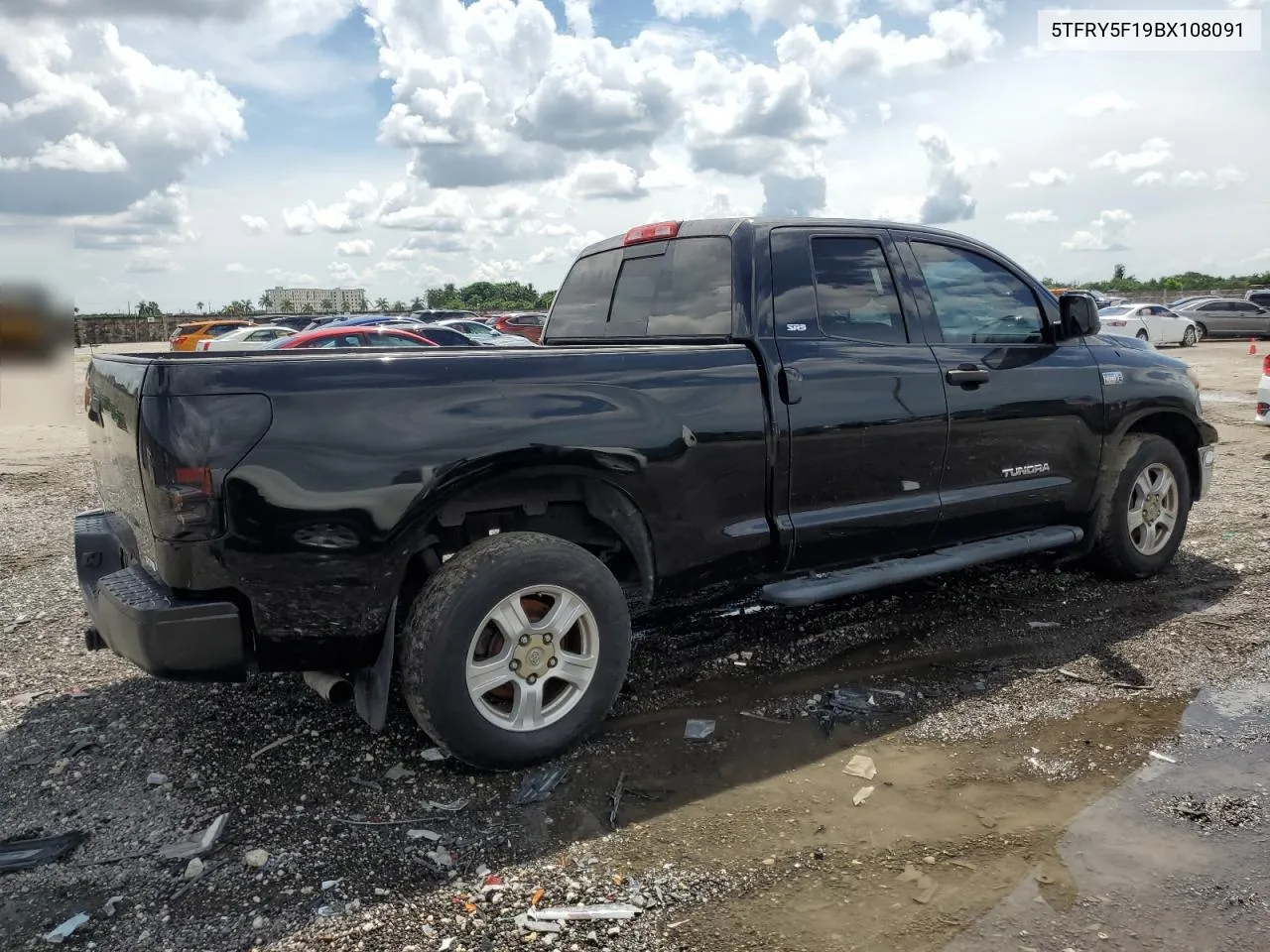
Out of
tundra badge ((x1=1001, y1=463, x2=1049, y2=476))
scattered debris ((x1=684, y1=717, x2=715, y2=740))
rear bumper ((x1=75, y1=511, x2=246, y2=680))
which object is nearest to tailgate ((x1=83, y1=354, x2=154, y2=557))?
rear bumper ((x1=75, y1=511, x2=246, y2=680))

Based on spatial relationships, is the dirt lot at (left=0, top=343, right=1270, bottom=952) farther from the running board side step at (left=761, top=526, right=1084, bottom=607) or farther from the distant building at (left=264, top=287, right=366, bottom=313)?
the distant building at (left=264, top=287, right=366, bottom=313)

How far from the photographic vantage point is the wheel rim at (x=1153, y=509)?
543cm

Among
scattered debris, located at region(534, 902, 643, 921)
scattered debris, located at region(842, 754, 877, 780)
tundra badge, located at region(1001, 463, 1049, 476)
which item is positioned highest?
tundra badge, located at region(1001, 463, 1049, 476)

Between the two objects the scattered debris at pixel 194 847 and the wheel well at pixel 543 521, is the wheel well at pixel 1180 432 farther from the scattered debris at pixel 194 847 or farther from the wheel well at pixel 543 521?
the scattered debris at pixel 194 847

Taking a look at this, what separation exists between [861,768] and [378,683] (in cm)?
176

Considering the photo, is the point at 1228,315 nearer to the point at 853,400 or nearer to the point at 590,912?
the point at 853,400

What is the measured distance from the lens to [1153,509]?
5.52m

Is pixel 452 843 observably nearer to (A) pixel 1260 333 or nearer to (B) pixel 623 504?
(B) pixel 623 504

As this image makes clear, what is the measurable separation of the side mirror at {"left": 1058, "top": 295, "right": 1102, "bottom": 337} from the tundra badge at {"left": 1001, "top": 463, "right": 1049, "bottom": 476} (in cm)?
75

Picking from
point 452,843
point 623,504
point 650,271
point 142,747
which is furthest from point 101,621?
point 650,271

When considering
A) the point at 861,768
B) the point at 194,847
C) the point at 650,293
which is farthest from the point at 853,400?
the point at 194,847

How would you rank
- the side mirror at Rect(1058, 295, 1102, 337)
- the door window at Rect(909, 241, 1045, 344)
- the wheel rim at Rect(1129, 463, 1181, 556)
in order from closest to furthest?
the door window at Rect(909, 241, 1045, 344) < the side mirror at Rect(1058, 295, 1102, 337) < the wheel rim at Rect(1129, 463, 1181, 556)

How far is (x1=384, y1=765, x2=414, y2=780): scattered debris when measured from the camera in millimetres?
3432

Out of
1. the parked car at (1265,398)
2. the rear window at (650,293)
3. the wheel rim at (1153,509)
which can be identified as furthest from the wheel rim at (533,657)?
the parked car at (1265,398)
